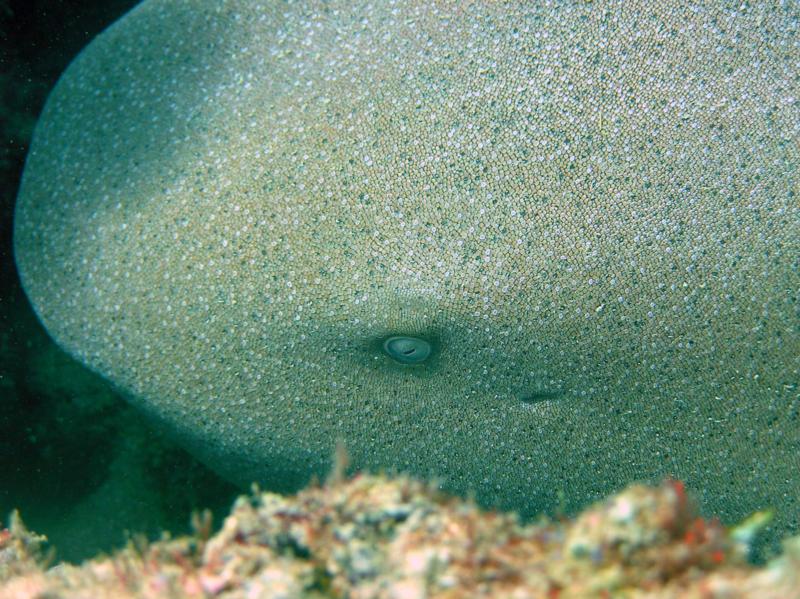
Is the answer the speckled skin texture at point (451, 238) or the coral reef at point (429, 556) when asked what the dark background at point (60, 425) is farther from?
the coral reef at point (429, 556)

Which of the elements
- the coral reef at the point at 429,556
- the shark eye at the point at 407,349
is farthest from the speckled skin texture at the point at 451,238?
the coral reef at the point at 429,556

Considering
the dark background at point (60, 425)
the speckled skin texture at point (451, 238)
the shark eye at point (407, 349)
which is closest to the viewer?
the speckled skin texture at point (451, 238)

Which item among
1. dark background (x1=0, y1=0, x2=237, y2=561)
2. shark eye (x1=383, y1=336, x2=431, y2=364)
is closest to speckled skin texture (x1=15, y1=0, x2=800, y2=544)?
shark eye (x1=383, y1=336, x2=431, y2=364)

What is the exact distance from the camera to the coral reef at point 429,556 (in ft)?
2.72

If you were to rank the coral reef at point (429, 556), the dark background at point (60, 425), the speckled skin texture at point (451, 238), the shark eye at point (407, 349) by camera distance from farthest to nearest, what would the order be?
the dark background at point (60, 425) → the shark eye at point (407, 349) → the speckled skin texture at point (451, 238) → the coral reef at point (429, 556)

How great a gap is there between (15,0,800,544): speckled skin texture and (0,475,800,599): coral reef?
0.84 m

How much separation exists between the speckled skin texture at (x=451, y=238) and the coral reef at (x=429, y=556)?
0.84m

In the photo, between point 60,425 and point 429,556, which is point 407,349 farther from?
point 60,425

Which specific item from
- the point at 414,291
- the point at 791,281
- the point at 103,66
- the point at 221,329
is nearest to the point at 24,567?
the point at 221,329

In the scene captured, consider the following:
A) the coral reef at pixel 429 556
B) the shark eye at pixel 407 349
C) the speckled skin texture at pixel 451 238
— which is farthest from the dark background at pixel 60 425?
the coral reef at pixel 429 556

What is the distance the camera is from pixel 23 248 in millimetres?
2076

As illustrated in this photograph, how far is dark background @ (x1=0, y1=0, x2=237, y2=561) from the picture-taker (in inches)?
90.1

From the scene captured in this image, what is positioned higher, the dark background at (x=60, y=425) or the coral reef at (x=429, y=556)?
the dark background at (x=60, y=425)

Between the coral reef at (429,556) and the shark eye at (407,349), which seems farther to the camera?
the shark eye at (407,349)
